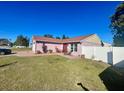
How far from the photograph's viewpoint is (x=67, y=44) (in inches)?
1030

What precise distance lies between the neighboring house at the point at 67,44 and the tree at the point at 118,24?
5561 mm

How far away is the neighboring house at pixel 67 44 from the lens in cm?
2327

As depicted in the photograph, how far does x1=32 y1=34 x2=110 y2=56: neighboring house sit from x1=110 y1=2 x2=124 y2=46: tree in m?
5.56

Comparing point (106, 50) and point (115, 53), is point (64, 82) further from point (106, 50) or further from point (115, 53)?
point (106, 50)

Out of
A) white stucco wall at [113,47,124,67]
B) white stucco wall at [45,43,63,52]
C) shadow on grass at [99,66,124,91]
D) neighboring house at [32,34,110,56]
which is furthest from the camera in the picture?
white stucco wall at [45,43,63,52]

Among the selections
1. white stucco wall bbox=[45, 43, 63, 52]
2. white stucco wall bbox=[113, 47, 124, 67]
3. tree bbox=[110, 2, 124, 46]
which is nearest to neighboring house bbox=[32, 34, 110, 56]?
white stucco wall bbox=[45, 43, 63, 52]

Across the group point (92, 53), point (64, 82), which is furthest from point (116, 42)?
point (64, 82)

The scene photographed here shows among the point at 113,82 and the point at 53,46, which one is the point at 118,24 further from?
the point at 113,82

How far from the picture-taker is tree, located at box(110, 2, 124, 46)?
28.1 metres

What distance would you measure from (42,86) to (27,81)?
1.07 meters

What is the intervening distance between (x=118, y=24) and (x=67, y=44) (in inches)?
449

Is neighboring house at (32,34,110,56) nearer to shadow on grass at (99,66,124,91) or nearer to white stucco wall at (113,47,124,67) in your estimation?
white stucco wall at (113,47,124,67)

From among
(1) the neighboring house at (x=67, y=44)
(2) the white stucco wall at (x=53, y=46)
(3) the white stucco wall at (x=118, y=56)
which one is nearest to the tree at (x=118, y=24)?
(1) the neighboring house at (x=67, y=44)

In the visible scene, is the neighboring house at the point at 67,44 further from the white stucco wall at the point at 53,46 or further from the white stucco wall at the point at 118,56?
the white stucco wall at the point at 118,56
